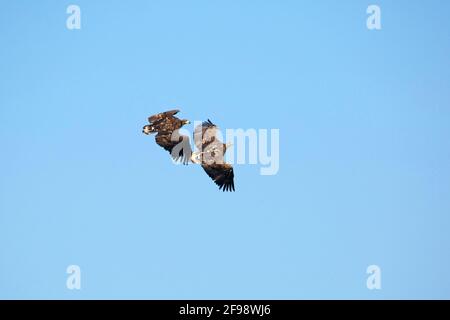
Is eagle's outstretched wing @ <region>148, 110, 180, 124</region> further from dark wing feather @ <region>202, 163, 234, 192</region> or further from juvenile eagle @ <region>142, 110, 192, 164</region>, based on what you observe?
dark wing feather @ <region>202, 163, 234, 192</region>

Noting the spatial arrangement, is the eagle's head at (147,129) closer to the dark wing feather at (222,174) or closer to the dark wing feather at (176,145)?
the dark wing feather at (176,145)

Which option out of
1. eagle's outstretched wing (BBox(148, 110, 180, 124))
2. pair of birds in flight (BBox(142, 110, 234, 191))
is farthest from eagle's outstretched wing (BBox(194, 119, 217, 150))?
eagle's outstretched wing (BBox(148, 110, 180, 124))

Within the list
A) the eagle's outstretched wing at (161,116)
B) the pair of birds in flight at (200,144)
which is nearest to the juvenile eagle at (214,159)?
the pair of birds in flight at (200,144)

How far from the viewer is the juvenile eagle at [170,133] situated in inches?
1784

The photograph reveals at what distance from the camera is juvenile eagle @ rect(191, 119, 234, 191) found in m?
45.2

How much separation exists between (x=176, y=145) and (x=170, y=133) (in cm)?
71

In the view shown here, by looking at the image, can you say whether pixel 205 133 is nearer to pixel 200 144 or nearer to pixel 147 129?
pixel 200 144

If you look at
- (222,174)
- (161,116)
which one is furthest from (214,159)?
(161,116)

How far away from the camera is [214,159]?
4553 cm
